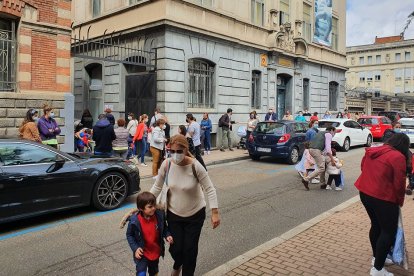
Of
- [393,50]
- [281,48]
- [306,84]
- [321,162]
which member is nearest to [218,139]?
[281,48]

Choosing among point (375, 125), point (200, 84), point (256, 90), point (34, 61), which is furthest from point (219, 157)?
point (375, 125)

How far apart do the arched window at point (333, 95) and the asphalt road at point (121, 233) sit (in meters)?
20.1

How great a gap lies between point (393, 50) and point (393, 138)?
260 feet

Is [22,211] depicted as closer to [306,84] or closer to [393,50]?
[306,84]

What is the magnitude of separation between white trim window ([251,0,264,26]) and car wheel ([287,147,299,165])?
29.7ft

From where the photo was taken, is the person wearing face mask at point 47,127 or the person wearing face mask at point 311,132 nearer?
the person wearing face mask at point 47,127

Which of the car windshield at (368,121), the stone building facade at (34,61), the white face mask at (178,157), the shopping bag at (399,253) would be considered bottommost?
the shopping bag at (399,253)

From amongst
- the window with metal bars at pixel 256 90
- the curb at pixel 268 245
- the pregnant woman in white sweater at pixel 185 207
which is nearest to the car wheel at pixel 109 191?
the curb at pixel 268 245

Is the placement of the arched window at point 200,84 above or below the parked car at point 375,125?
above

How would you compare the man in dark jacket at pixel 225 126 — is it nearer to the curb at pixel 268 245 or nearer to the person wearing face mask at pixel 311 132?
the person wearing face mask at pixel 311 132

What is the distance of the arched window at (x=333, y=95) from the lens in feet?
94.1

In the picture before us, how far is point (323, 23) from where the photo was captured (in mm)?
26891

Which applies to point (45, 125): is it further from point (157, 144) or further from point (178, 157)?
point (178, 157)

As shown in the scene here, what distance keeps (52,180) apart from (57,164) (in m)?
0.32
